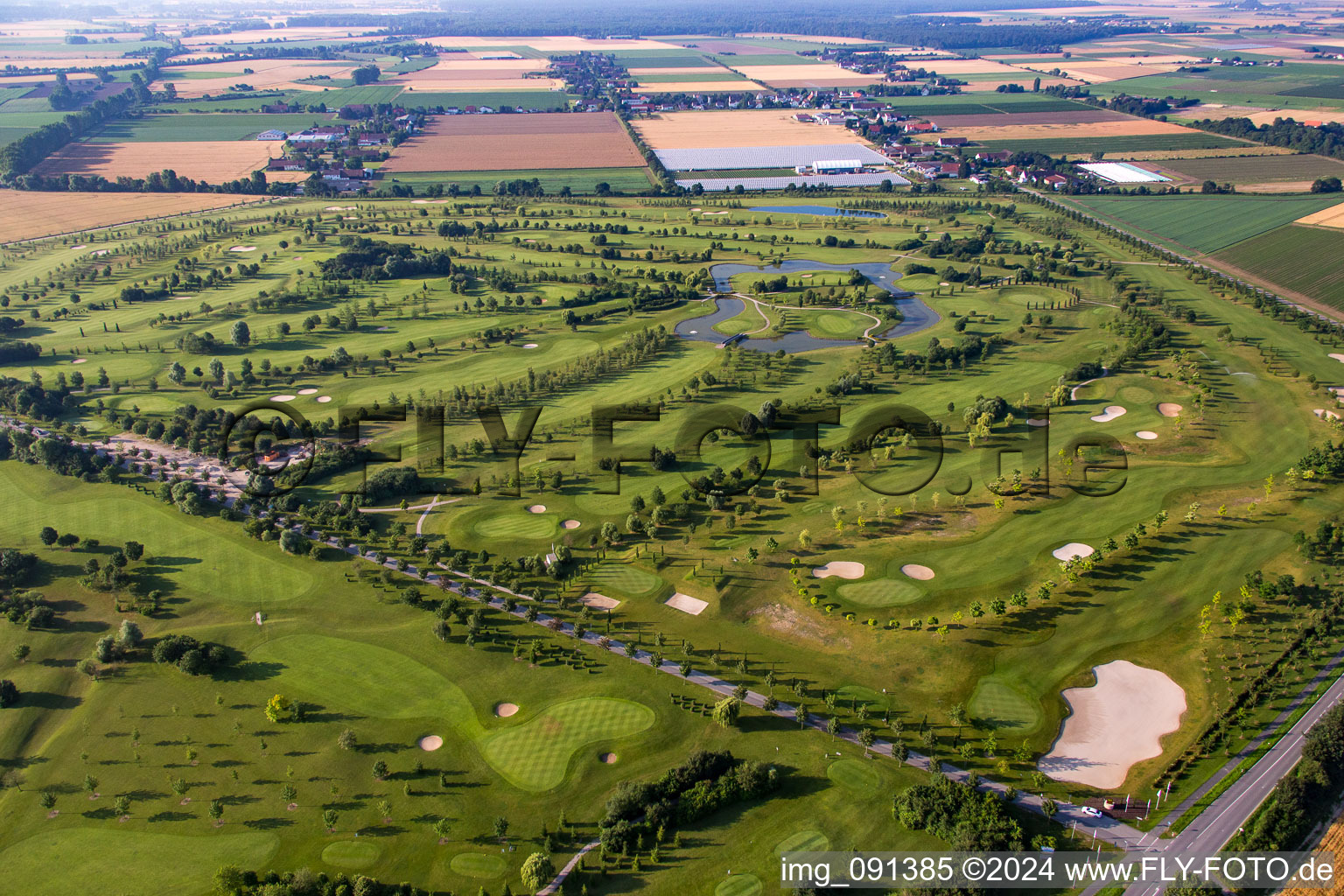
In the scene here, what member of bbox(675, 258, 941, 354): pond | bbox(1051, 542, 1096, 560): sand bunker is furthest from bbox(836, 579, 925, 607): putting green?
bbox(675, 258, 941, 354): pond

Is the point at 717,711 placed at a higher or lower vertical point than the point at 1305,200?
lower

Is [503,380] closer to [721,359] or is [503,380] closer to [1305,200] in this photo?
[721,359]

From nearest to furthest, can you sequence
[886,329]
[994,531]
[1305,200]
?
[994,531], [886,329], [1305,200]

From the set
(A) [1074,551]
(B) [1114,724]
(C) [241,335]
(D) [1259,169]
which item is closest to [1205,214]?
(D) [1259,169]

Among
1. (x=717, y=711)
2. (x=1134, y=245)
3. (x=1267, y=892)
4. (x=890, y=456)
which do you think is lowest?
(x=1267, y=892)

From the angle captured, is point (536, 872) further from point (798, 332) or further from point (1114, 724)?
point (798, 332)

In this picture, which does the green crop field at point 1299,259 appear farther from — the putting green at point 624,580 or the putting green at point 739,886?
the putting green at point 739,886

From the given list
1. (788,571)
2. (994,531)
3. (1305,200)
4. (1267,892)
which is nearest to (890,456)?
(994,531)
